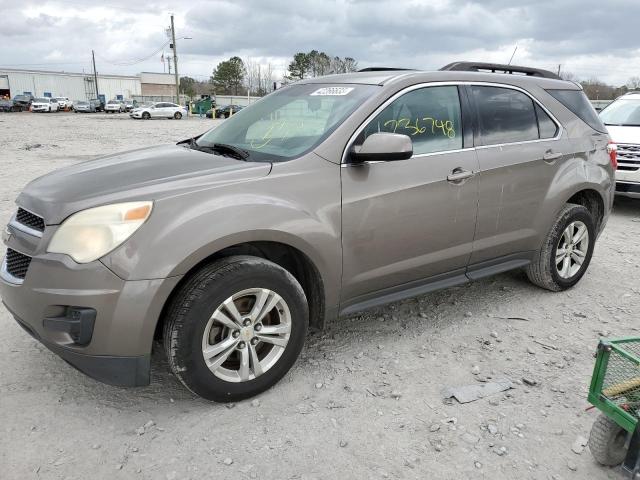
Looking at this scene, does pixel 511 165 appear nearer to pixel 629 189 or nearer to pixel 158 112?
pixel 629 189

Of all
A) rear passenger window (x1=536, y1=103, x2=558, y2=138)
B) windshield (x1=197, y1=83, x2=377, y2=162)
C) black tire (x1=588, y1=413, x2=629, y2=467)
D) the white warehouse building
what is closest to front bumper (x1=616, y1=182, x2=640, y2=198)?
rear passenger window (x1=536, y1=103, x2=558, y2=138)

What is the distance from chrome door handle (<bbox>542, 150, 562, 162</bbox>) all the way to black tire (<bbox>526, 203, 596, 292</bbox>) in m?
0.45

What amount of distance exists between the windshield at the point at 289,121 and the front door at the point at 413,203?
0.23 metres

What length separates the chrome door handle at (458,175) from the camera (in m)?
3.49

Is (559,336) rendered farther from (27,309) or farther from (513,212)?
(27,309)

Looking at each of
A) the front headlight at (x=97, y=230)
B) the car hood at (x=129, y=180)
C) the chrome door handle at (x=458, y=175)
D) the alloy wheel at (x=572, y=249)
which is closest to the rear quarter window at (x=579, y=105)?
the alloy wheel at (x=572, y=249)

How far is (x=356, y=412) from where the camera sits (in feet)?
9.43

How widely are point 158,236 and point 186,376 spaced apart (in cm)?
73

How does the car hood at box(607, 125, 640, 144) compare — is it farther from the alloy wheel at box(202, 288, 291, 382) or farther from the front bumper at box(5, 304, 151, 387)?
the front bumper at box(5, 304, 151, 387)

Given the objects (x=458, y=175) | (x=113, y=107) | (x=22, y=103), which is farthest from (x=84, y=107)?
(x=458, y=175)

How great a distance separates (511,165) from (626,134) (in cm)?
543

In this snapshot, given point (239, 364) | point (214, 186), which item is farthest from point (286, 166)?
point (239, 364)

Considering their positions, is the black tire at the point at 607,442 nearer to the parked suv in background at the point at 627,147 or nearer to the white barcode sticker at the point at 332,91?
the white barcode sticker at the point at 332,91

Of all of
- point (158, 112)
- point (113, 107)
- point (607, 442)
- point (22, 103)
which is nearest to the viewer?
point (607, 442)
